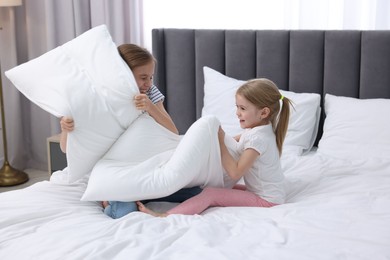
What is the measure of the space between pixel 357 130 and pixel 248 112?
2.92 ft

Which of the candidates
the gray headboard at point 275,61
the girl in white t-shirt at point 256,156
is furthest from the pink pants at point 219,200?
the gray headboard at point 275,61

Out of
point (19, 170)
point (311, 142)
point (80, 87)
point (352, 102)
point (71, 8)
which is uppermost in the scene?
point (71, 8)

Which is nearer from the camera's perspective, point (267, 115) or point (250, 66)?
point (267, 115)

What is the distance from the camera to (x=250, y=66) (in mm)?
3492

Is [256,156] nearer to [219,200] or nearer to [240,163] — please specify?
[240,163]

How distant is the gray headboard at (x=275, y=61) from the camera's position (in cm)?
321

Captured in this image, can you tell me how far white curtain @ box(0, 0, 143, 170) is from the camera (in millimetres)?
4059

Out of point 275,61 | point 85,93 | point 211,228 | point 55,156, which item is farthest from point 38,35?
point 211,228

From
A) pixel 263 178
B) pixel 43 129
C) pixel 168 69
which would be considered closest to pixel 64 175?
pixel 263 178

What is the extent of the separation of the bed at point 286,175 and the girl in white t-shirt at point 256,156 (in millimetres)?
Answer: 83

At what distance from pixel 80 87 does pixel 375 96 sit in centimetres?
172

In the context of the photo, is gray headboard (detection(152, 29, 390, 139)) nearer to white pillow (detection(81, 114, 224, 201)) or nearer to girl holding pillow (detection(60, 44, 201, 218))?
girl holding pillow (detection(60, 44, 201, 218))

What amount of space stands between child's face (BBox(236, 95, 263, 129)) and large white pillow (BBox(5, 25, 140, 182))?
41cm

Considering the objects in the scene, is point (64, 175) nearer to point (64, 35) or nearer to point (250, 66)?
point (250, 66)
